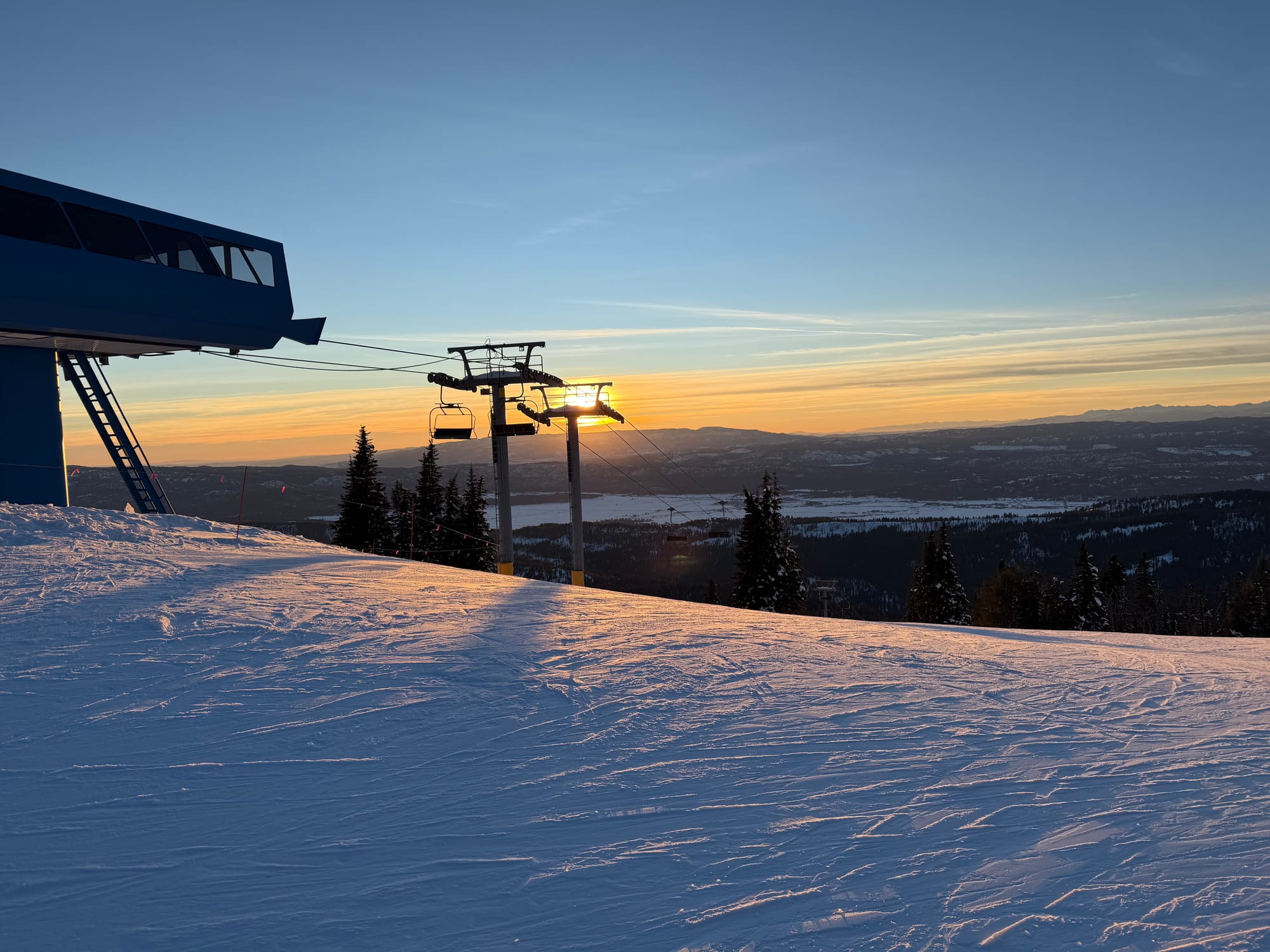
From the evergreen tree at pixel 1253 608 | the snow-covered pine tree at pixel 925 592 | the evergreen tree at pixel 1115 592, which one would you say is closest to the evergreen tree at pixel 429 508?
the snow-covered pine tree at pixel 925 592

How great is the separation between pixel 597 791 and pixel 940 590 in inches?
2005

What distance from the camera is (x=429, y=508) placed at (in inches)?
2030

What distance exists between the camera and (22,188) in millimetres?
17438

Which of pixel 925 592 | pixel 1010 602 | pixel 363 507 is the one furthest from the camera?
pixel 1010 602

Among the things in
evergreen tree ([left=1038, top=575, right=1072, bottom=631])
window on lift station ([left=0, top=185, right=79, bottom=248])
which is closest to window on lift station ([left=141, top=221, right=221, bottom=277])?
window on lift station ([left=0, top=185, right=79, bottom=248])

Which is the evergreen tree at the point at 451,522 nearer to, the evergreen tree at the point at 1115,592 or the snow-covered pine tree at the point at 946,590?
the snow-covered pine tree at the point at 946,590

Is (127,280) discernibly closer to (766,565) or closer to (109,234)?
(109,234)

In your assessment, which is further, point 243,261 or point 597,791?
point 243,261

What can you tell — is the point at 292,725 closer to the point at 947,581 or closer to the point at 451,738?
the point at 451,738

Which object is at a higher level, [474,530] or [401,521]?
[401,521]

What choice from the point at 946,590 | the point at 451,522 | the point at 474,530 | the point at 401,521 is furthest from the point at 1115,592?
the point at 401,521

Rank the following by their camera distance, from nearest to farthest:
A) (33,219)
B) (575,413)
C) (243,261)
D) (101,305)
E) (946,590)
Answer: (33,219), (101,305), (243,261), (575,413), (946,590)

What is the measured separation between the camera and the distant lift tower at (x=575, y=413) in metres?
26.5

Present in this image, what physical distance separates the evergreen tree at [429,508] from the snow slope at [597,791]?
38.5 m
